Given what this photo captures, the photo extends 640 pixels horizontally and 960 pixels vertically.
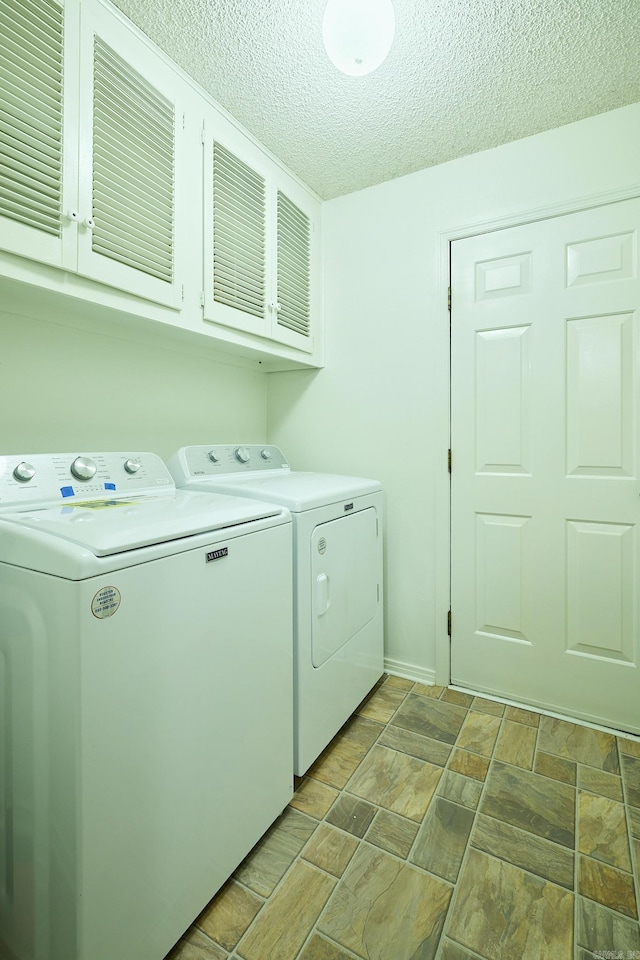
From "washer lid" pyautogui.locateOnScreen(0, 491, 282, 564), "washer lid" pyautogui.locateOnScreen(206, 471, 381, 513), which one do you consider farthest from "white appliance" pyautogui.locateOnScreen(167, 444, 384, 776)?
"washer lid" pyautogui.locateOnScreen(0, 491, 282, 564)

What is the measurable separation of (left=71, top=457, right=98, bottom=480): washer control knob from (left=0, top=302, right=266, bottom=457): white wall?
0.65 feet

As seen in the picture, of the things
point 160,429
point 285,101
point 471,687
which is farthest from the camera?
point 471,687

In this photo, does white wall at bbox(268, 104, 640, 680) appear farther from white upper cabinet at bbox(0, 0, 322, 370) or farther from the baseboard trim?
white upper cabinet at bbox(0, 0, 322, 370)

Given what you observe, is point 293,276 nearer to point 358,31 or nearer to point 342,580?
point 358,31

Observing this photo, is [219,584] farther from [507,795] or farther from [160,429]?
[507,795]

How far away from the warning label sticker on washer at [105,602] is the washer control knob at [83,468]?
26.8 inches

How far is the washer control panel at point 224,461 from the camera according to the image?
1773 mm

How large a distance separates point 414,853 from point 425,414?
1.64m

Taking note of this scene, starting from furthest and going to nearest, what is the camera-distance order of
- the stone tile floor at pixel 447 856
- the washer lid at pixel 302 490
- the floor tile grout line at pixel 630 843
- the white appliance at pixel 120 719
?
the washer lid at pixel 302 490 < the floor tile grout line at pixel 630 843 < the stone tile floor at pixel 447 856 < the white appliance at pixel 120 719

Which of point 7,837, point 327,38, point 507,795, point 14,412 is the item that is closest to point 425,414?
point 327,38

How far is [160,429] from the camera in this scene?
6.23 feet

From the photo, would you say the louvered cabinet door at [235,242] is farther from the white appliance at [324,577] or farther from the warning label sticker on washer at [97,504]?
the warning label sticker on washer at [97,504]

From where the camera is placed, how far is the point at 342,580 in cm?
169

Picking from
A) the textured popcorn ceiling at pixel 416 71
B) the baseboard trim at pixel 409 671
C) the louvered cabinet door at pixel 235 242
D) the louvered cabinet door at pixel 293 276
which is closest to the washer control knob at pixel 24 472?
the louvered cabinet door at pixel 235 242
